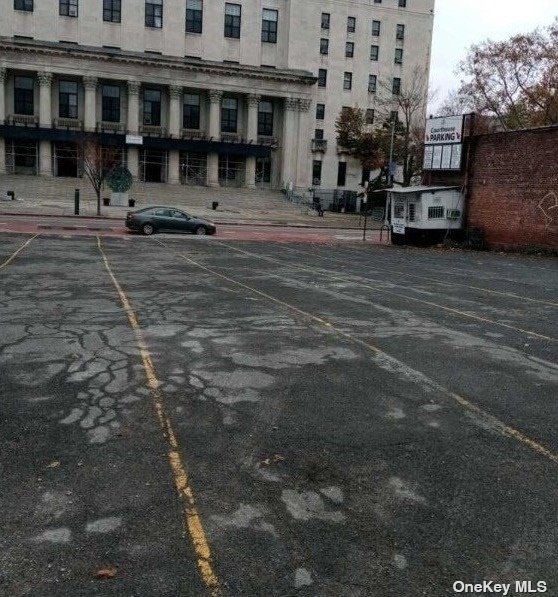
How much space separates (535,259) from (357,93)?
52668 millimetres

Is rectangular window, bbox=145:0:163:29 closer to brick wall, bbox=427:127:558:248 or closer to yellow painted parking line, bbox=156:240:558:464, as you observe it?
brick wall, bbox=427:127:558:248

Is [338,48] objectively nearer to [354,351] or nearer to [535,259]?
[535,259]

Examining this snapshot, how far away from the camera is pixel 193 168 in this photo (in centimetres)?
6372

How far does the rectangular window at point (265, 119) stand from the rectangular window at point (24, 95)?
23.9m

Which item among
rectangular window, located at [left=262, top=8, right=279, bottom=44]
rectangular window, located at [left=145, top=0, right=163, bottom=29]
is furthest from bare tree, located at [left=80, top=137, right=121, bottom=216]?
rectangular window, located at [left=262, top=8, right=279, bottom=44]

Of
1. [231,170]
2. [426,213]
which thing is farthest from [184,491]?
[231,170]

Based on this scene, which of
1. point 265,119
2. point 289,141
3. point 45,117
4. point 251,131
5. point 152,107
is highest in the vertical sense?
point 152,107

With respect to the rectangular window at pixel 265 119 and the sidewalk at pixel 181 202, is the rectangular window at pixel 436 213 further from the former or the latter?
the rectangular window at pixel 265 119

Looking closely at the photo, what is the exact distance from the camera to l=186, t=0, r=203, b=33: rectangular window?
64.2 metres

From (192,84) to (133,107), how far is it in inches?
259

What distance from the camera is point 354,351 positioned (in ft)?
25.9

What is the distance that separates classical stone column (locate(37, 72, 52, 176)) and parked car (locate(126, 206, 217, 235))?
33.2m

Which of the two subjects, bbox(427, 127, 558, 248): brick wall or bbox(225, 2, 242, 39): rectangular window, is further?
bbox(225, 2, 242, 39): rectangular window

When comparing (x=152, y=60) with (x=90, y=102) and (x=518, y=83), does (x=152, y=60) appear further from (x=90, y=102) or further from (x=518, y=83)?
(x=518, y=83)
